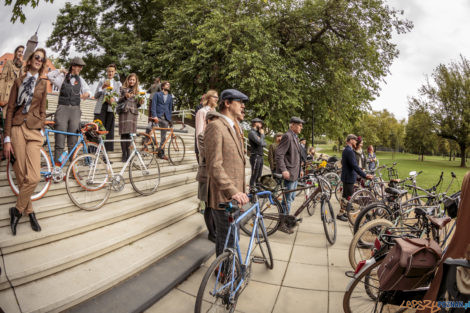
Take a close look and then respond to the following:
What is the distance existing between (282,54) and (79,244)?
14797 millimetres

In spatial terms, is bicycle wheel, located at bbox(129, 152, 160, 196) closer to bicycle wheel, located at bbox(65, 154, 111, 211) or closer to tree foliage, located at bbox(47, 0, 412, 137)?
bicycle wheel, located at bbox(65, 154, 111, 211)

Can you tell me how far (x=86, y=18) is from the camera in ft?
64.1

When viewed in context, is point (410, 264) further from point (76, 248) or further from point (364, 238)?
point (76, 248)

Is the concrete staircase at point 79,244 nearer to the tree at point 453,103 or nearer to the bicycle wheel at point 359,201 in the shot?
the bicycle wheel at point 359,201

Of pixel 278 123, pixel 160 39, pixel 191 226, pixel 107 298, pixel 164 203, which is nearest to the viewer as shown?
pixel 107 298

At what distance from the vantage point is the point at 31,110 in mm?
3148

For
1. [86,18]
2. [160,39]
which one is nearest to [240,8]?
[160,39]

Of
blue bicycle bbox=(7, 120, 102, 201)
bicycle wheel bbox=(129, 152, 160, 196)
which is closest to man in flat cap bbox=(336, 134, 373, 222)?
bicycle wheel bbox=(129, 152, 160, 196)

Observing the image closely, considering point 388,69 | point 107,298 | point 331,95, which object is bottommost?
point 107,298

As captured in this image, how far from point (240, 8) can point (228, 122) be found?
1435cm

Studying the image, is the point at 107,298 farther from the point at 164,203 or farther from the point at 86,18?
the point at 86,18

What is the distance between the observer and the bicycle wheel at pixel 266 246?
10.6 ft

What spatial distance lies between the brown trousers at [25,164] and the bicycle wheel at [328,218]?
4004 millimetres

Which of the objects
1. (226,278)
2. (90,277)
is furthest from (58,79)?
(226,278)
